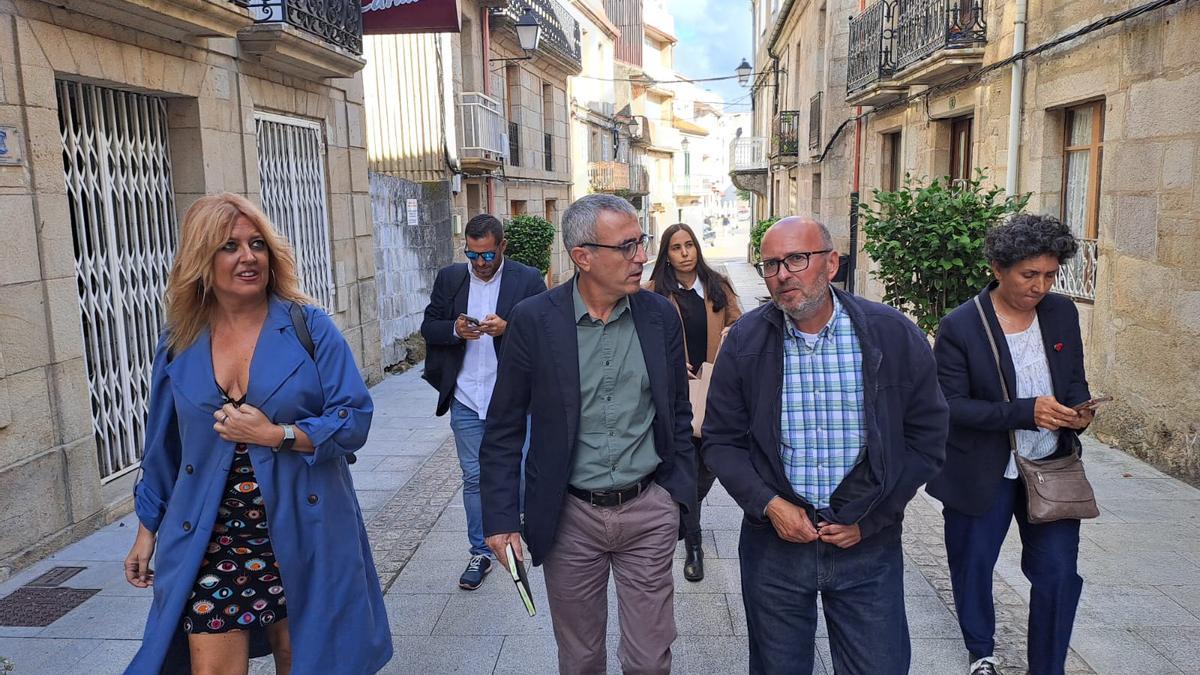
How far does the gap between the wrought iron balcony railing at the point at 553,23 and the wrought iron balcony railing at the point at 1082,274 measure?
39.3 ft

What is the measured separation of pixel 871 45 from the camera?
42.1 ft

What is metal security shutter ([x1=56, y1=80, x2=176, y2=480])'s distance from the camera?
5496 mm

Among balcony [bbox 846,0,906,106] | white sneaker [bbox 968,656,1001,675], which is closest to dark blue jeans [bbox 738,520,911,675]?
white sneaker [bbox 968,656,1001,675]

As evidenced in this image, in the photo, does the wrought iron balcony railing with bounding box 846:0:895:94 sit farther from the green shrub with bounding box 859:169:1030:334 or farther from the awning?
the green shrub with bounding box 859:169:1030:334

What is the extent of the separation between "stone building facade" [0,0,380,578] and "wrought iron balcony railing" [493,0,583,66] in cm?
980

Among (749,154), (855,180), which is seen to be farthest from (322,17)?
(749,154)

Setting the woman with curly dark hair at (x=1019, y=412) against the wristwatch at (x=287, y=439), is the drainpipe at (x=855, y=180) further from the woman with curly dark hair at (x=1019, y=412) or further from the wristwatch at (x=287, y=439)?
the wristwatch at (x=287, y=439)

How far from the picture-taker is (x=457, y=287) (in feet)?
14.4

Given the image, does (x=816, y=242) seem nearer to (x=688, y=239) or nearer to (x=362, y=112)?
(x=688, y=239)

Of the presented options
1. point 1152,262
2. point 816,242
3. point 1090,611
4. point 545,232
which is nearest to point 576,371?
point 816,242

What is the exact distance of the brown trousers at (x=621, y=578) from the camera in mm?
2754

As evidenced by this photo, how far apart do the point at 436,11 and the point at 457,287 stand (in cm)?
535

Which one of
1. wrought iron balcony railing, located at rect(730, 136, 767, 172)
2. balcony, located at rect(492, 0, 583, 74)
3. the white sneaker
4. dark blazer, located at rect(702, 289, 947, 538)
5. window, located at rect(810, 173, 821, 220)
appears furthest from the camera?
wrought iron balcony railing, located at rect(730, 136, 767, 172)

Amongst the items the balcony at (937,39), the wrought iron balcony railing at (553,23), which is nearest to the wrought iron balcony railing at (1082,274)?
the balcony at (937,39)
